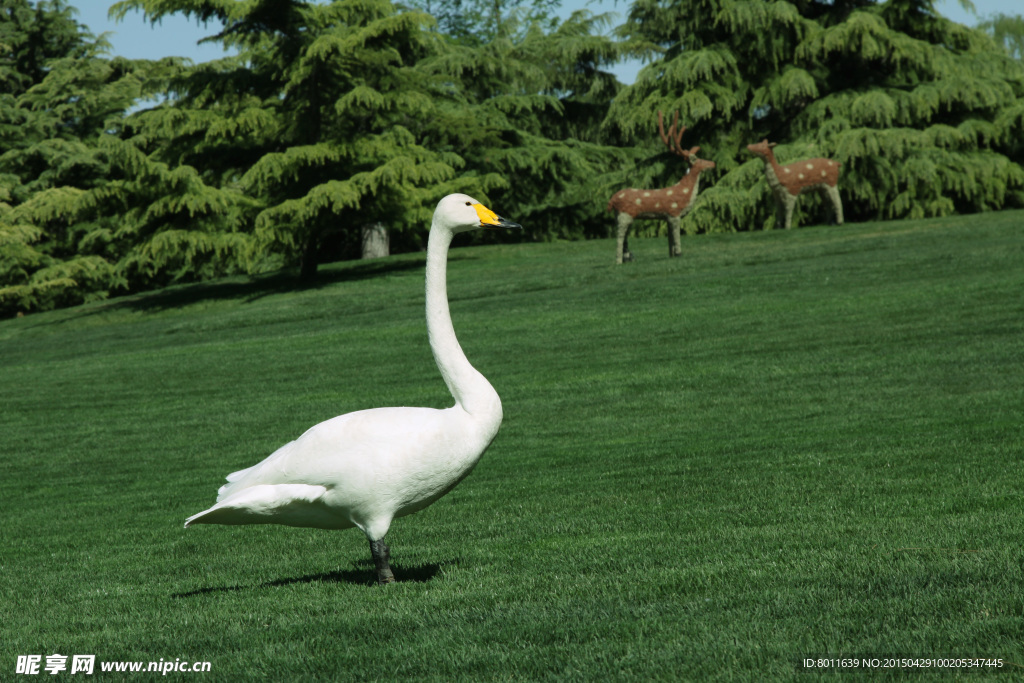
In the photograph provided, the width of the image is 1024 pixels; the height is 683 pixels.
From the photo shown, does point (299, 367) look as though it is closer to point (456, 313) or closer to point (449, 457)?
point (456, 313)

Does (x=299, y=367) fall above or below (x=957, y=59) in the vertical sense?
below

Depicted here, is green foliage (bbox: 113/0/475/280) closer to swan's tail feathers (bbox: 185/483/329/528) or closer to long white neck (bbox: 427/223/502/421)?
long white neck (bbox: 427/223/502/421)

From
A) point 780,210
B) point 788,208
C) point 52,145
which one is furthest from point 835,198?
point 52,145

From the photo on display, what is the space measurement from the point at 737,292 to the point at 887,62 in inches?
675

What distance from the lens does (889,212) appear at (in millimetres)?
29000

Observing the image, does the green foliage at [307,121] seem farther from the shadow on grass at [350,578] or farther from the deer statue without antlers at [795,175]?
the shadow on grass at [350,578]

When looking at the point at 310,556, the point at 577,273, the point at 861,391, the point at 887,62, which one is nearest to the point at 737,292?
the point at 577,273

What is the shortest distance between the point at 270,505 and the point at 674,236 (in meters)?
19.0

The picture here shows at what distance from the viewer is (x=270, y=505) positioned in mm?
4613

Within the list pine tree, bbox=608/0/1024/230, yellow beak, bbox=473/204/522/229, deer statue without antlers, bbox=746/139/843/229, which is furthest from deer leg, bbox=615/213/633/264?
yellow beak, bbox=473/204/522/229

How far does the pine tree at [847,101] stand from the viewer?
28328 mm

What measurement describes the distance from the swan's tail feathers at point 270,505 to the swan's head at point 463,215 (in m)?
1.46

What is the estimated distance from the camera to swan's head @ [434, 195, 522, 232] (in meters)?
4.93

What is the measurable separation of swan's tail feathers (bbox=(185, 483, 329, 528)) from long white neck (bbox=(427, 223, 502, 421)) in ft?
2.61
